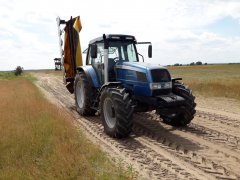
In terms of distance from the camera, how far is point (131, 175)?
509cm

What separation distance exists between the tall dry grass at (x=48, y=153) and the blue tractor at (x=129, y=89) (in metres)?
1.01

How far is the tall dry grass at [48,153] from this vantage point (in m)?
5.16

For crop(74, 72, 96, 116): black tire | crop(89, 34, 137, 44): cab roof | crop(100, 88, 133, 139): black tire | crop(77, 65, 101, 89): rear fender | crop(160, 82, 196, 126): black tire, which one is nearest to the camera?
crop(100, 88, 133, 139): black tire

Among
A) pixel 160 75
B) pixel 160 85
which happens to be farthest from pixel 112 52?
pixel 160 85

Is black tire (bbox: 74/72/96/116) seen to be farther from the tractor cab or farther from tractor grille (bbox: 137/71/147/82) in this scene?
tractor grille (bbox: 137/71/147/82)

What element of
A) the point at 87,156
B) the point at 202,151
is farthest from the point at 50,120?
the point at 202,151

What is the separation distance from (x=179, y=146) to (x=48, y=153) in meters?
2.62

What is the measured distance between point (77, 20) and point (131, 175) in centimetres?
793

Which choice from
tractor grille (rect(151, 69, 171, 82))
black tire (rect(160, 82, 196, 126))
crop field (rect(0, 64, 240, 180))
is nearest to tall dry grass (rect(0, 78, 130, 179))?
crop field (rect(0, 64, 240, 180))

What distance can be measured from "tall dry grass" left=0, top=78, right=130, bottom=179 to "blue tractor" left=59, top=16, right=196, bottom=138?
101 cm

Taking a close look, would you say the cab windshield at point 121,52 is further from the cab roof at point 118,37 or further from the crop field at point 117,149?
the crop field at point 117,149

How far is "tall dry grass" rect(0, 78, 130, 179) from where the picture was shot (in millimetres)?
5156

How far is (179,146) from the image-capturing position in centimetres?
681

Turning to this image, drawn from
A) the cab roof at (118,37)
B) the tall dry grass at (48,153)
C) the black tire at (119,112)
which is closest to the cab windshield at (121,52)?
the cab roof at (118,37)
